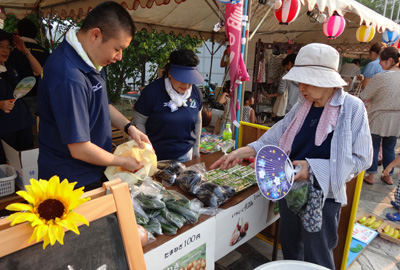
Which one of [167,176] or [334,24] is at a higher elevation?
[334,24]

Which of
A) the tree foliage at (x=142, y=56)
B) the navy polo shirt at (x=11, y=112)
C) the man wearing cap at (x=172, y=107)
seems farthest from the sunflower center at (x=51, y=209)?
the tree foliage at (x=142, y=56)

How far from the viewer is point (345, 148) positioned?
1395mm

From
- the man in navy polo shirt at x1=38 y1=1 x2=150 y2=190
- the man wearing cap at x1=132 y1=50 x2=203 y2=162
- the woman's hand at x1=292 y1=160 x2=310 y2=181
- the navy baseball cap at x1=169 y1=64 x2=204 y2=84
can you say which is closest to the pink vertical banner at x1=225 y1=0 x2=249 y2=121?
the man wearing cap at x1=132 y1=50 x2=203 y2=162

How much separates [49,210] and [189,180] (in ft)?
3.42

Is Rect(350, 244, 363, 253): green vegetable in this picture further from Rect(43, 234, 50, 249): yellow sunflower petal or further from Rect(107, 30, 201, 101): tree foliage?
Rect(107, 30, 201, 101): tree foliage

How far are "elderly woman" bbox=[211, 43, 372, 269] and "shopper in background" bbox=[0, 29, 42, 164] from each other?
269 centimetres

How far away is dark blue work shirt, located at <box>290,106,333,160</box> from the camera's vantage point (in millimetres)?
1517

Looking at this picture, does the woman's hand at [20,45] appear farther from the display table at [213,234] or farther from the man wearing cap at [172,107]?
the display table at [213,234]

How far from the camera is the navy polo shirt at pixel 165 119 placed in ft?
7.16

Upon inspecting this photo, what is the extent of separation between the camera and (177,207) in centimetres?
139

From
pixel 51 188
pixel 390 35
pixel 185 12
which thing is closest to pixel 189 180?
pixel 51 188

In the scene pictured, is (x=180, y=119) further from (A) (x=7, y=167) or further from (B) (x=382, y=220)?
(B) (x=382, y=220)

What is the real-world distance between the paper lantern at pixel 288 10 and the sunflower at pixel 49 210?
131 inches

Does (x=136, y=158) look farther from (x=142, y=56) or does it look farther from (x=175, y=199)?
(x=142, y=56)
